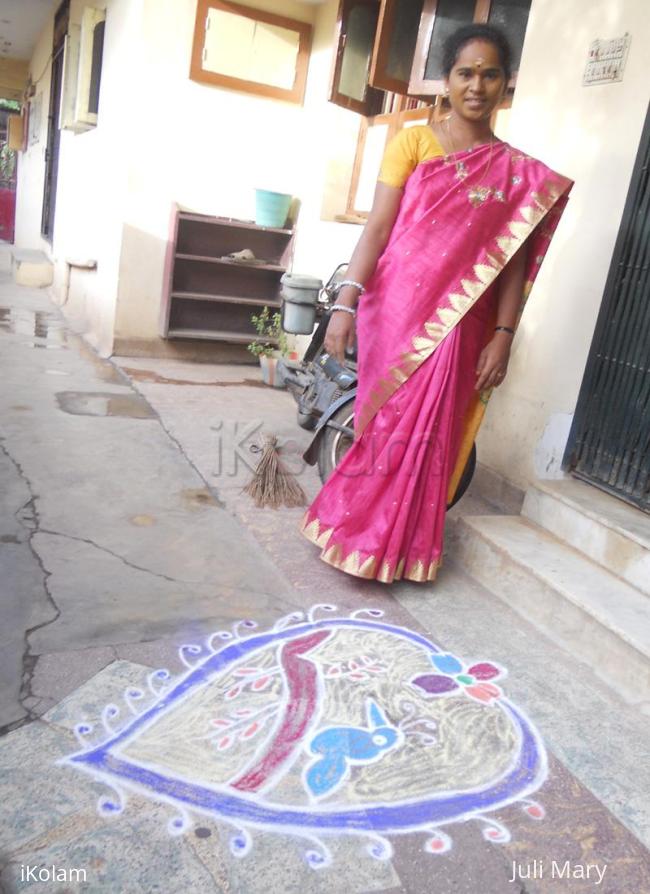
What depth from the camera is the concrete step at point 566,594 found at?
2346mm

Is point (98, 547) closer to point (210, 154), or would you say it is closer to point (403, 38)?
point (403, 38)

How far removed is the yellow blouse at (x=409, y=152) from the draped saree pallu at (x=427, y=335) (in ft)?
0.15

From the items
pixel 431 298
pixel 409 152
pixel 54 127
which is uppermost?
pixel 54 127

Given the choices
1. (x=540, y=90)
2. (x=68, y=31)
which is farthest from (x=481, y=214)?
(x=68, y=31)

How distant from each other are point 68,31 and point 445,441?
8.32m

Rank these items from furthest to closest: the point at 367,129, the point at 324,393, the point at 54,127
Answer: the point at 54,127
the point at 367,129
the point at 324,393

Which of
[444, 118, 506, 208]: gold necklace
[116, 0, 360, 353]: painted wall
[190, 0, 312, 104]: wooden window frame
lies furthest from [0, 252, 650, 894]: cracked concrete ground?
[190, 0, 312, 104]: wooden window frame

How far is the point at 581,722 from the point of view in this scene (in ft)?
7.11

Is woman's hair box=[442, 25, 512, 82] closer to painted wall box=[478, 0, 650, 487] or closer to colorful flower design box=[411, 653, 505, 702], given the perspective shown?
painted wall box=[478, 0, 650, 487]

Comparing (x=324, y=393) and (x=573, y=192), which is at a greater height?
(x=573, y=192)

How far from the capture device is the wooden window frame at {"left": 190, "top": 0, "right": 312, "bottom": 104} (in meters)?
6.00

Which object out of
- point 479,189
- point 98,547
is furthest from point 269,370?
point 479,189

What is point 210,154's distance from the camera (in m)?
6.40

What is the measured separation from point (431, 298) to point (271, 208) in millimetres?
4180
